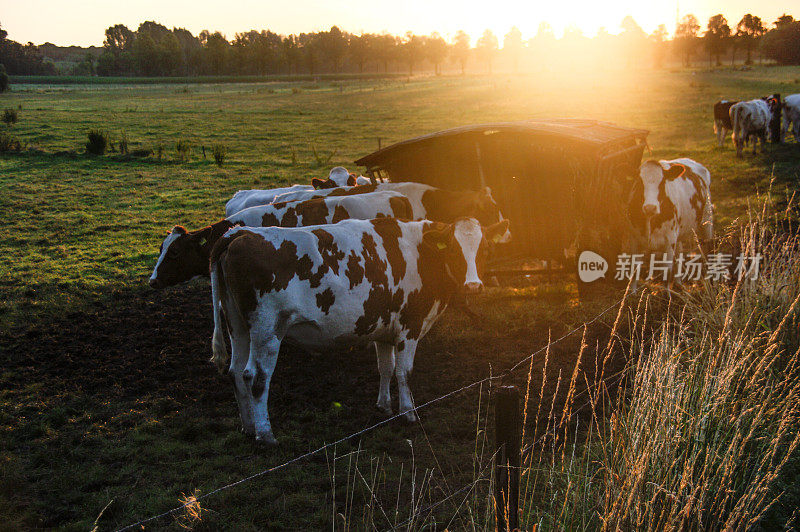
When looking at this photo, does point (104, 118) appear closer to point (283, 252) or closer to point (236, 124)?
point (236, 124)

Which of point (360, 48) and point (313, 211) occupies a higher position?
point (360, 48)

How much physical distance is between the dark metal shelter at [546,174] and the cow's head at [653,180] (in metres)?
0.24

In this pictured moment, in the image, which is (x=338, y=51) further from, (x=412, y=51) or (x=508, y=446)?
(x=508, y=446)

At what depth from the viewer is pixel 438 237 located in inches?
246

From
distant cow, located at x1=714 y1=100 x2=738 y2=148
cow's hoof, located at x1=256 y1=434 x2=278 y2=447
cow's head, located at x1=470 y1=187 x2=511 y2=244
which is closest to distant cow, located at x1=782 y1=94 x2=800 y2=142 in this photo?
distant cow, located at x1=714 y1=100 x2=738 y2=148

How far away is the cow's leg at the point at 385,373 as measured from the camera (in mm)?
6242

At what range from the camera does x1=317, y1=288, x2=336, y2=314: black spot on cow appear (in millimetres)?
5465

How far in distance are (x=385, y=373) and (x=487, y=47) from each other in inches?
6201

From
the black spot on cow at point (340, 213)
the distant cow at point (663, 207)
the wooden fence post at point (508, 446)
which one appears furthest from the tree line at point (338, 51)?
the wooden fence post at point (508, 446)

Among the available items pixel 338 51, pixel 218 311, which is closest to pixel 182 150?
pixel 218 311

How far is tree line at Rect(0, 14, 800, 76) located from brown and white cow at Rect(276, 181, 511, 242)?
97.1m

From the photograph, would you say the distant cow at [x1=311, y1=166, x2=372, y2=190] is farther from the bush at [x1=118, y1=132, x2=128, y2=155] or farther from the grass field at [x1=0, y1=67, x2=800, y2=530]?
the bush at [x1=118, y1=132, x2=128, y2=155]

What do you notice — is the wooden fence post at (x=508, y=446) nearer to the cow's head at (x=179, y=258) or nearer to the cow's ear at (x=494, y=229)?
the cow's ear at (x=494, y=229)

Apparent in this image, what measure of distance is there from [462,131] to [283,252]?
5.75 m
